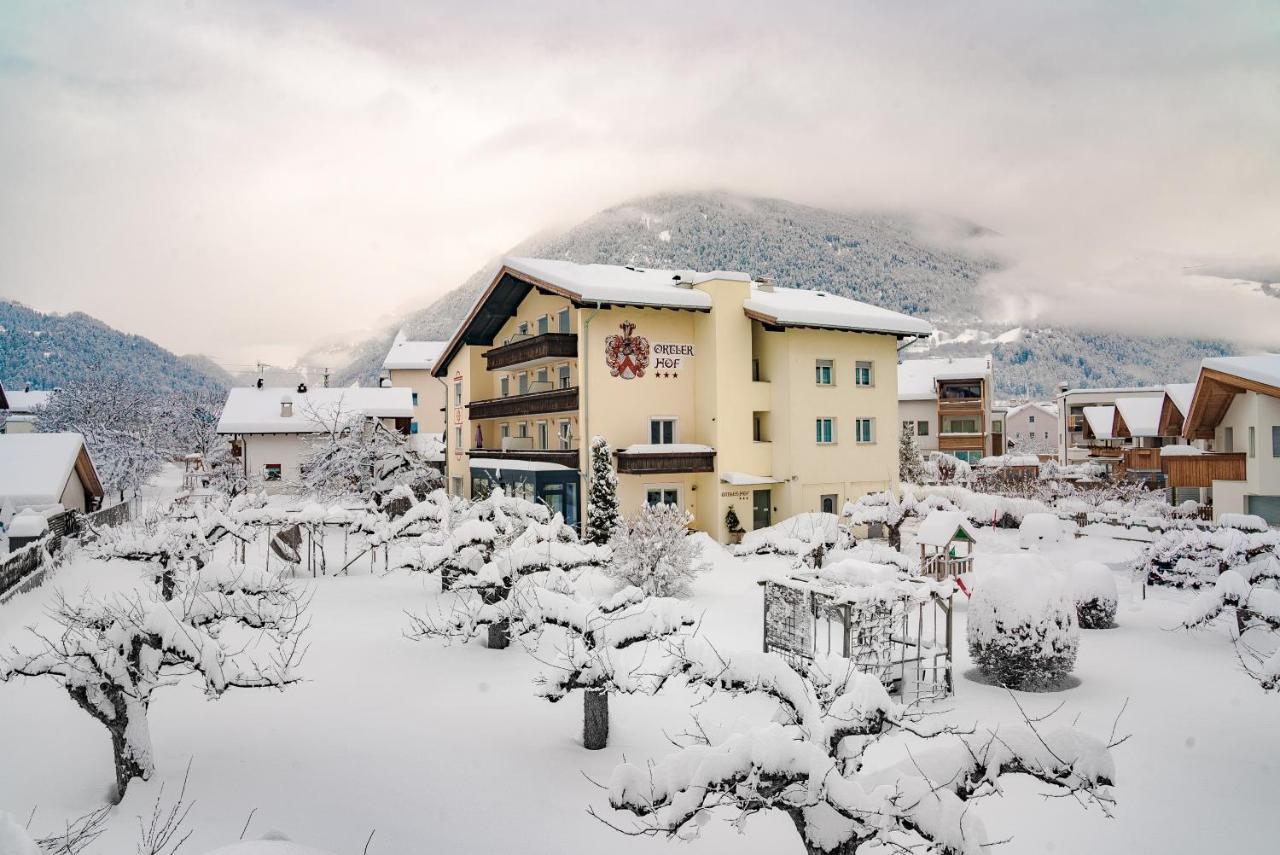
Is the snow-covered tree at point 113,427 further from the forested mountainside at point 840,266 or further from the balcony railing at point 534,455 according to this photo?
the forested mountainside at point 840,266

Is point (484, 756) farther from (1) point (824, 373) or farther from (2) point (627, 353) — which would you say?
(1) point (824, 373)

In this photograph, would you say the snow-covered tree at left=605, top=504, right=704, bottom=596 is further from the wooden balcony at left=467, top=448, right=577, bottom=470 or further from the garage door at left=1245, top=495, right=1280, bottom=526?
the garage door at left=1245, top=495, right=1280, bottom=526

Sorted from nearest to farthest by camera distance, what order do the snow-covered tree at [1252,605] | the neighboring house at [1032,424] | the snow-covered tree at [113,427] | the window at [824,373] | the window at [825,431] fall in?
the snow-covered tree at [1252,605]
the window at [825,431]
the window at [824,373]
the snow-covered tree at [113,427]
the neighboring house at [1032,424]

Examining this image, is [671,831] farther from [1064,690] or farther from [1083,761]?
[1064,690]

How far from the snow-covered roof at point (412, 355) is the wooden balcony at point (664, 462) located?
137ft

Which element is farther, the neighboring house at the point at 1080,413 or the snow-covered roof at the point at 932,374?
the snow-covered roof at the point at 932,374

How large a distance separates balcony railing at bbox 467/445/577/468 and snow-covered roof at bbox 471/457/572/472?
0.34 ft

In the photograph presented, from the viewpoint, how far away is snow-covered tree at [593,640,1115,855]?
5.40 meters

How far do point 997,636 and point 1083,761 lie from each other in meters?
7.85

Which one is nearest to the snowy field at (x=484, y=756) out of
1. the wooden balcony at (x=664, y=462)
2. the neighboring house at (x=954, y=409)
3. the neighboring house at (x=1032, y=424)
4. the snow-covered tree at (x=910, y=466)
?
the wooden balcony at (x=664, y=462)

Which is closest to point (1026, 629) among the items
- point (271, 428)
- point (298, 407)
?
point (271, 428)

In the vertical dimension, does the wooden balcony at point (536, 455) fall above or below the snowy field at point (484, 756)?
above

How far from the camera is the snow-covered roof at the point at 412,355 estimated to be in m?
68.9

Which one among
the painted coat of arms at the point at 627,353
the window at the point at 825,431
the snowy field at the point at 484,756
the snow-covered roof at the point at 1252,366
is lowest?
the snowy field at the point at 484,756
